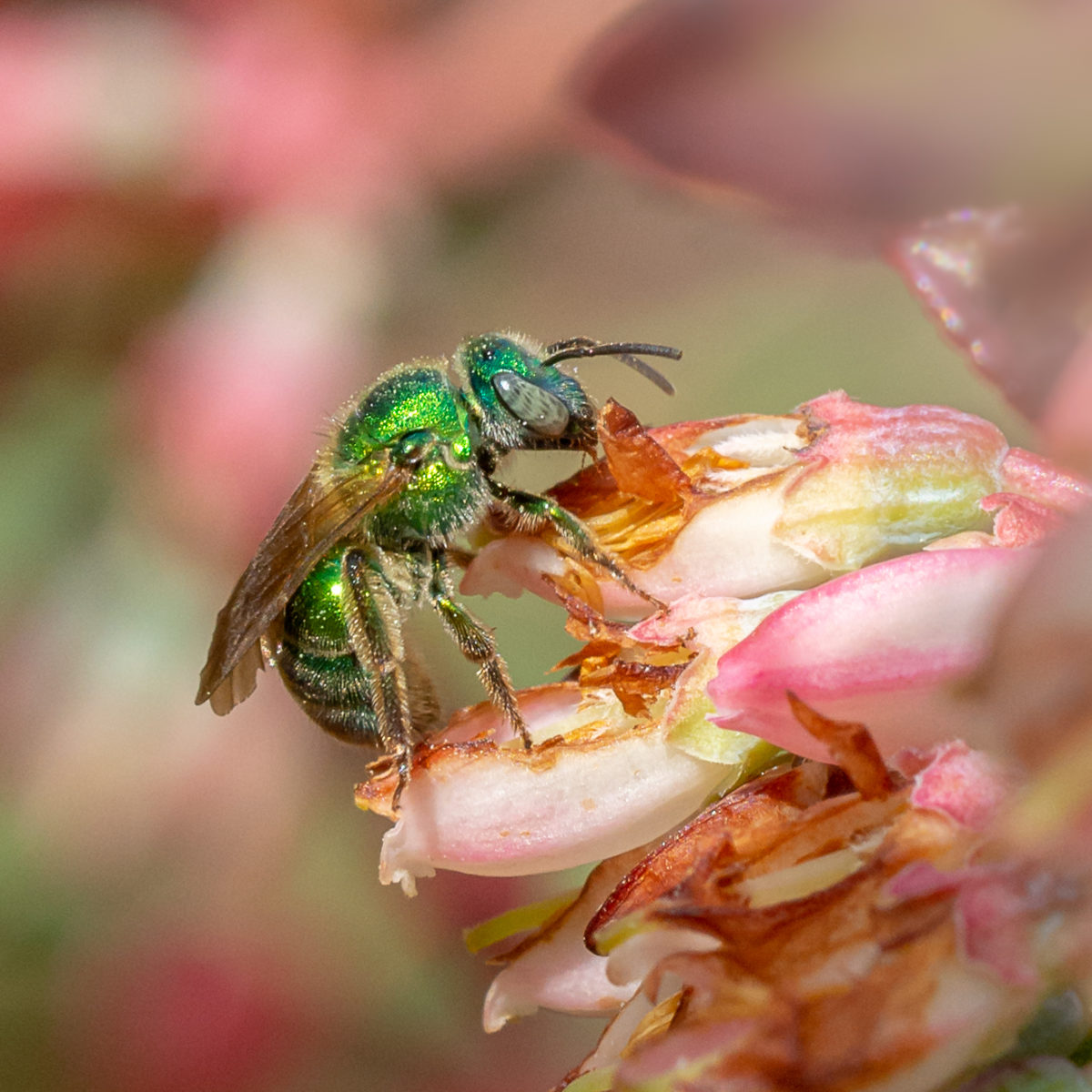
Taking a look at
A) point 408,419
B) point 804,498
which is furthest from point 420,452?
point 804,498

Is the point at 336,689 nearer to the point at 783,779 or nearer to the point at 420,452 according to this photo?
the point at 420,452

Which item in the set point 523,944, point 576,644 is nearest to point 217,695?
point 523,944

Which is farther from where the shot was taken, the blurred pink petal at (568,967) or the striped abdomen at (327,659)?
the striped abdomen at (327,659)

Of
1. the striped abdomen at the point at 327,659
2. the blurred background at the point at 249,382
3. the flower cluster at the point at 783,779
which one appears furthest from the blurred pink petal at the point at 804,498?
the blurred background at the point at 249,382

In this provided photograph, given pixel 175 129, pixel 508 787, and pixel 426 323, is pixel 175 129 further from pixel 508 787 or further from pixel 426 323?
pixel 508 787

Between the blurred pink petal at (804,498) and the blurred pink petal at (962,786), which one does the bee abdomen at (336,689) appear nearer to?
the blurred pink petal at (804,498)

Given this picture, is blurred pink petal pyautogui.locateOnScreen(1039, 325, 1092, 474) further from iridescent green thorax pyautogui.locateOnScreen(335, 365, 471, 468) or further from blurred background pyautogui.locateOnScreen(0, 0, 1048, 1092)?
blurred background pyautogui.locateOnScreen(0, 0, 1048, 1092)
